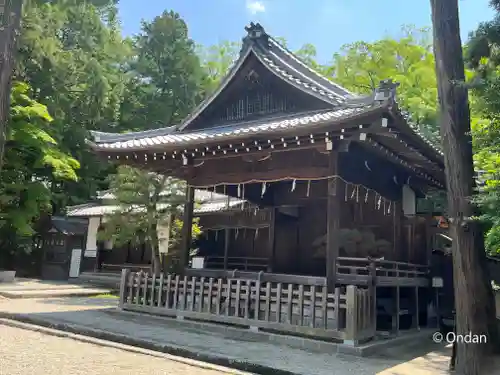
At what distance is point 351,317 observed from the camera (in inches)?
306

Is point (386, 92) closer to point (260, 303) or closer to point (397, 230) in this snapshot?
point (260, 303)

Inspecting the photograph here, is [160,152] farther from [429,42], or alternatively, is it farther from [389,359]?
[429,42]

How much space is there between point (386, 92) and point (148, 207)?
31.8 feet

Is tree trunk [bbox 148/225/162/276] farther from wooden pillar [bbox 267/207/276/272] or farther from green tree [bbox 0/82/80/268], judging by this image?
green tree [bbox 0/82/80/268]

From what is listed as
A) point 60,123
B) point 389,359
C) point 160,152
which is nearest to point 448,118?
point 389,359

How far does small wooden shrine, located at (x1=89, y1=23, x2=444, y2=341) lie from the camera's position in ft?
28.2

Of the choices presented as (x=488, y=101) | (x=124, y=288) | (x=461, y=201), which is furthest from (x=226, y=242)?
(x=488, y=101)

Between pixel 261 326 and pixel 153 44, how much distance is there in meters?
29.3

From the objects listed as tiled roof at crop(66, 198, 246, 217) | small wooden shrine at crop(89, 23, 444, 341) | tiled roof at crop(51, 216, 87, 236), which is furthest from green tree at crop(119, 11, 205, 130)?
small wooden shrine at crop(89, 23, 444, 341)

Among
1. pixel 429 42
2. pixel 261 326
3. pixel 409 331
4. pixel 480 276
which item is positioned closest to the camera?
pixel 480 276

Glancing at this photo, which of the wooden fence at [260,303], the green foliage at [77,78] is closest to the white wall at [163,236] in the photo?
the wooden fence at [260,303]

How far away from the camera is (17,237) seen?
22.3 metres

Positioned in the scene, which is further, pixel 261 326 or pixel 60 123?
pixel 60 123

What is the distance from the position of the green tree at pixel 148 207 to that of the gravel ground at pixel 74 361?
775 cm
